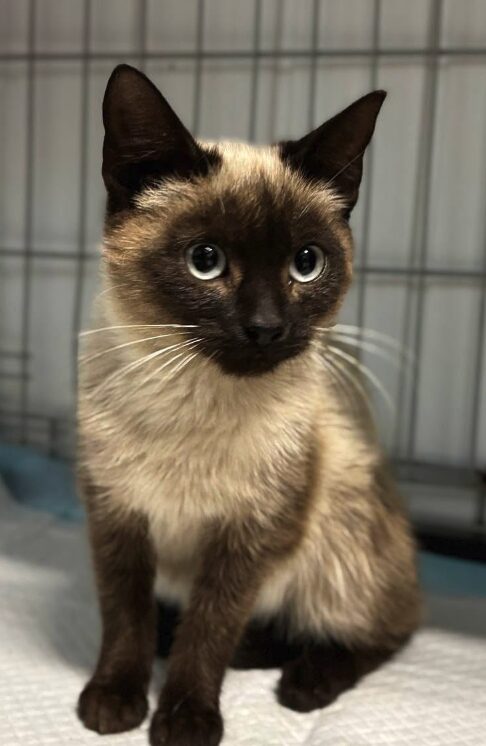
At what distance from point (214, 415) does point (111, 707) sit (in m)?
0.36

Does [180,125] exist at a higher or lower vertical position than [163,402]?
higher

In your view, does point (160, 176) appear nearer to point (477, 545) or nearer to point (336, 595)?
point (336, 595)

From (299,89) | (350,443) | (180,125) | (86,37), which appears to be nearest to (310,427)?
(350,443)

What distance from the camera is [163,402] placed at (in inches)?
36.9

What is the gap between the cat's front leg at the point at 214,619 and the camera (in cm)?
93

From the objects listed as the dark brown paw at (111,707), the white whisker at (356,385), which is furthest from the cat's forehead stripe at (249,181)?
the dark brown paw at (111,707)

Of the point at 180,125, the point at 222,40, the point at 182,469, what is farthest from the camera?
the point at 222,40

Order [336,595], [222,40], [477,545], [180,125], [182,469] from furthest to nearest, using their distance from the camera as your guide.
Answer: [222,40] → [477,545] → [336,595] → [182,469] → [180,125]

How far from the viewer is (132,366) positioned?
0.92 meters

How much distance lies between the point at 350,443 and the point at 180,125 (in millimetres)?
506

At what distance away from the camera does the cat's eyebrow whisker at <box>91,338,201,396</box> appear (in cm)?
87

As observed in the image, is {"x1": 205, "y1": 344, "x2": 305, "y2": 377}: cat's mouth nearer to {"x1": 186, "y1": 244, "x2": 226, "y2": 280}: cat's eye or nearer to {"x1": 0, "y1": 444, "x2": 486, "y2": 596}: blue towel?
{"x1": 186, "y1": 244, "x2": 226, "y2": 280}: cat's eye

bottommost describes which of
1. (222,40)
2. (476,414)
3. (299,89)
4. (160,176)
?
(476,414)

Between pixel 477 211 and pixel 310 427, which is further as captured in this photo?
pixel 477 211
